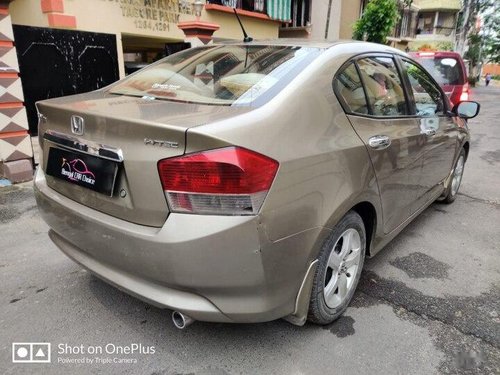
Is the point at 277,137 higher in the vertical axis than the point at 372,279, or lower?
higher

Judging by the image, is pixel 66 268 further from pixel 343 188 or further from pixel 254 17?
pixel 254 17

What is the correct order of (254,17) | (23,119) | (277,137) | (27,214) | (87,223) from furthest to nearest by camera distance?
1. (254,17)
2. (23,119)
3. (27,214)
4. (87,223)
5. (277,137)

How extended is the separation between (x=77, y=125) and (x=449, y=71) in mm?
8477

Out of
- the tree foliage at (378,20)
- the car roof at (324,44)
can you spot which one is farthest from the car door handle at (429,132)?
the tree foliage at (378,20)

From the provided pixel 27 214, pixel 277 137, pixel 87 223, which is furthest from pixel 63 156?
pixel 27 214

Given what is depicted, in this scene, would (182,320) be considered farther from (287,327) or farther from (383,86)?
(383,86)

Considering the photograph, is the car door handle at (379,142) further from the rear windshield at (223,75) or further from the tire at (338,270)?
the rear windshield at (223,75)

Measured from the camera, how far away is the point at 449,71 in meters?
8.59

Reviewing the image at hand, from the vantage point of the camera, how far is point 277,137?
1862 mm

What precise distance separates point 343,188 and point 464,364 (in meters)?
1.14

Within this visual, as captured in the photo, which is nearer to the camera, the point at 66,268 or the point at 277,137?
the point at 277,137

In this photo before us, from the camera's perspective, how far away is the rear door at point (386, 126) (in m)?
2.42

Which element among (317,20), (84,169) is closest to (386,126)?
(84,169)

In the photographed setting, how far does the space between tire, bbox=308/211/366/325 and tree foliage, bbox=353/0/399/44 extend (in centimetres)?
953
